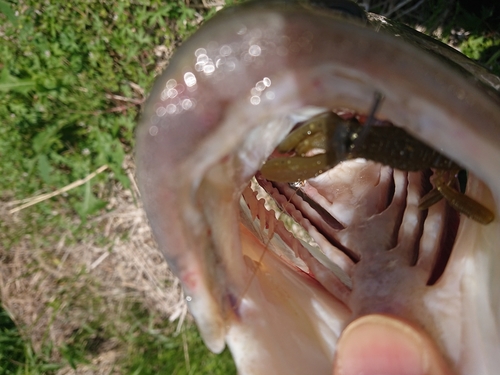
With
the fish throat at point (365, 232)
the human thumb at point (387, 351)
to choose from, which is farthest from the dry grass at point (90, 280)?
the human thumb at point (387, 351)

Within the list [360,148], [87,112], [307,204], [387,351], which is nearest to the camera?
[360,148]

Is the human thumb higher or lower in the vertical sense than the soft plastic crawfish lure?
lower

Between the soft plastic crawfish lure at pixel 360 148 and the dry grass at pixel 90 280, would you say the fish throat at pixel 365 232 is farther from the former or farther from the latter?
the dry grass at pixel 90 280

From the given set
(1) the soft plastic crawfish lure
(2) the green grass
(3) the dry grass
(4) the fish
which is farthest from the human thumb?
(3) the dry grass

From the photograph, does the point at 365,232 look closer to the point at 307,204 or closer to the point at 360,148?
the point at 307,204

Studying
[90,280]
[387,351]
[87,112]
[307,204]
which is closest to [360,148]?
[387,351]

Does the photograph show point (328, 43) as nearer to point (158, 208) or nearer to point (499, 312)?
point (158, 208)

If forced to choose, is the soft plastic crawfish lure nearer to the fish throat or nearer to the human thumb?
the fish throat
